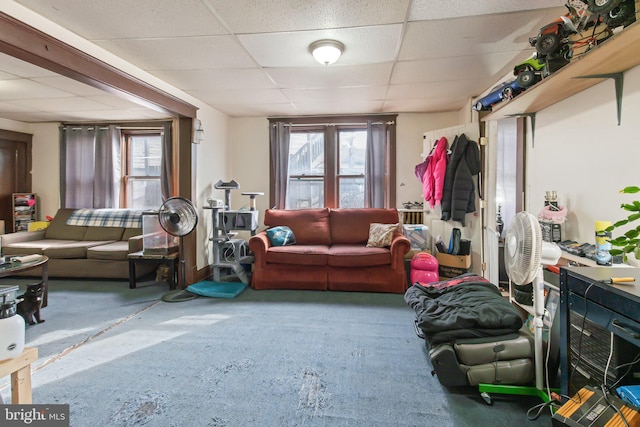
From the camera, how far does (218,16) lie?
199 centimetres

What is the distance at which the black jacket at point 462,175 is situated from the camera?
136 inches

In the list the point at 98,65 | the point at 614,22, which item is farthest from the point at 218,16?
the point at 614,22

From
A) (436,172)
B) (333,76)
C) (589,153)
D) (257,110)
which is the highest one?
(257,110)

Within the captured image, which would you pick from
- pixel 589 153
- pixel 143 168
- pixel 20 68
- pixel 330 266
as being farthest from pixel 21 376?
pixel 143 168

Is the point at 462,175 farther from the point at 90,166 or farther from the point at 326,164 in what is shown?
the point at 90,166

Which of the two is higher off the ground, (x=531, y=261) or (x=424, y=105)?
(x=424, y=105)

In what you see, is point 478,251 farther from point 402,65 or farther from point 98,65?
point 98,65

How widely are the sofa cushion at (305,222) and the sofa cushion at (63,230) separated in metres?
2.76

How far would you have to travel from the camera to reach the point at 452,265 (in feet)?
11.7

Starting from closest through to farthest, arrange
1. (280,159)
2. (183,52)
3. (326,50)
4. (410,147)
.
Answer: (326,50) < (183,52) < (410,147) < (280,159)

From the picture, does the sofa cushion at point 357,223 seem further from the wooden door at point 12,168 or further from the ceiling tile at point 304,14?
the wooden door at point 12,168

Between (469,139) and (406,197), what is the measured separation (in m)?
1.24

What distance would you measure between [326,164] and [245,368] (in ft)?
10.6

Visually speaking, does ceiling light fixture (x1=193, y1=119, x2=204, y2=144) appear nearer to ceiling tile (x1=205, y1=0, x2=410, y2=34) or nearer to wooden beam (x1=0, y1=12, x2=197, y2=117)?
wooden beam (x1=0, y1=12, x2=197, y2=117)
